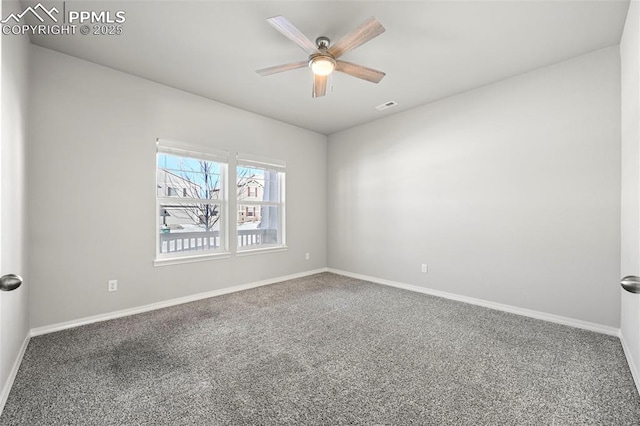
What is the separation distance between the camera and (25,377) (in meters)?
1.89

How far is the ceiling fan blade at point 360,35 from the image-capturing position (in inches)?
76.9

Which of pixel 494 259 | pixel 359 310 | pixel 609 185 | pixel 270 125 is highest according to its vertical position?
pixel 270 125

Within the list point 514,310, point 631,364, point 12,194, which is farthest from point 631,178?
point 12,194

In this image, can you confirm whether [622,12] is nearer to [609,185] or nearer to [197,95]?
[609,185]

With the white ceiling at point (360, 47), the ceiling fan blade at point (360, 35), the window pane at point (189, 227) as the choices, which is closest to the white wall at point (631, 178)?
the white ceiling at point (360, 47)

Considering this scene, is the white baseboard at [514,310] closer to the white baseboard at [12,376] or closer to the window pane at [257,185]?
the window pane at [257,185]

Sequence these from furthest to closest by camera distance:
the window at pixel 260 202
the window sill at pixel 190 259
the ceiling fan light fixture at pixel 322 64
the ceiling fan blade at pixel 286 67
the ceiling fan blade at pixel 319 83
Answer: the window at pixel 260 202, the window sill at pixel 190 259, the ceiling fan blade at pixel 319 83, the ceiling fan blade at pixel 286 67, the ceiling fan light fixture at pixel 322 64

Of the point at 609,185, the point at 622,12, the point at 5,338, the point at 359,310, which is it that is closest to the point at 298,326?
the point at 359,310

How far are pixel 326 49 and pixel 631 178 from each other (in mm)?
2590

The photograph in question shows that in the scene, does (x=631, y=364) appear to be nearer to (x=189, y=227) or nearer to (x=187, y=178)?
(x=189, y=227)

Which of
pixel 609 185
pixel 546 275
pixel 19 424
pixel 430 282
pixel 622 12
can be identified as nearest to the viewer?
pixel 19 424

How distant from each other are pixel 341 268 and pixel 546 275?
302cm

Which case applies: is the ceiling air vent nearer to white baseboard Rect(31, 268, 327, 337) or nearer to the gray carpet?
the gray carpet

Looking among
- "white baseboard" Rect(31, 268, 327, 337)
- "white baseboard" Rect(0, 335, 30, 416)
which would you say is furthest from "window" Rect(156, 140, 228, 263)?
"white baseboard" Rect(0, 335, 30, 416)
